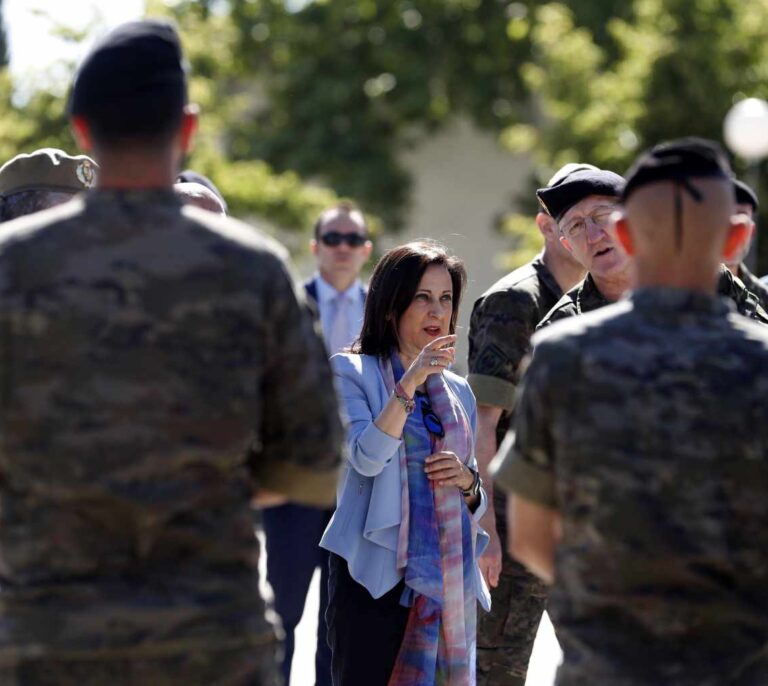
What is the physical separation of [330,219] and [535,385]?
22.5ft

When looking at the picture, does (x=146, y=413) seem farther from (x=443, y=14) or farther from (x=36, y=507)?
(x=443, y=14)

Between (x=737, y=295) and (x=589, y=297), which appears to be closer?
(x=737, y=295)

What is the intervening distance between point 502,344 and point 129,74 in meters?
2.89

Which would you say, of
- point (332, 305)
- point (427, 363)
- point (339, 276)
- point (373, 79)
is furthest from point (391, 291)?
point (373, 79)

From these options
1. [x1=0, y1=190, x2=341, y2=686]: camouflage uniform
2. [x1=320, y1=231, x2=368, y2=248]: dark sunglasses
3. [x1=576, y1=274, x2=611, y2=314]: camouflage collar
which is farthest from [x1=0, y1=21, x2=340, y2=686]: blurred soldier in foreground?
[x1=320, y1=231, x2=368, y2=248]: dark sunglasses

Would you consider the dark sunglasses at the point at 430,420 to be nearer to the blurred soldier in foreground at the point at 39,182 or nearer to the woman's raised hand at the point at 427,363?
the woman's raised hand at the point at 427,363

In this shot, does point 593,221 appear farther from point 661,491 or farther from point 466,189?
point 466,189

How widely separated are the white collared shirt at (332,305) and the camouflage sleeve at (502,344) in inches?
120

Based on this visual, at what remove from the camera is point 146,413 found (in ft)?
9.75

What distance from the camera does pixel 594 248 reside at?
552 cm

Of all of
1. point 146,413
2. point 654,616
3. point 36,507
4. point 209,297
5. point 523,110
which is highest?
point 523,110

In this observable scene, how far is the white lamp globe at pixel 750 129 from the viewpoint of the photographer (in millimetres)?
14859

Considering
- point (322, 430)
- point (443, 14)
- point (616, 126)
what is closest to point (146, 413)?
point (322, 430)

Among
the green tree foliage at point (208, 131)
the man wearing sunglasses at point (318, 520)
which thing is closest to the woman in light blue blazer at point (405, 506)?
the man wearing sunglasses at point (318, 520)
